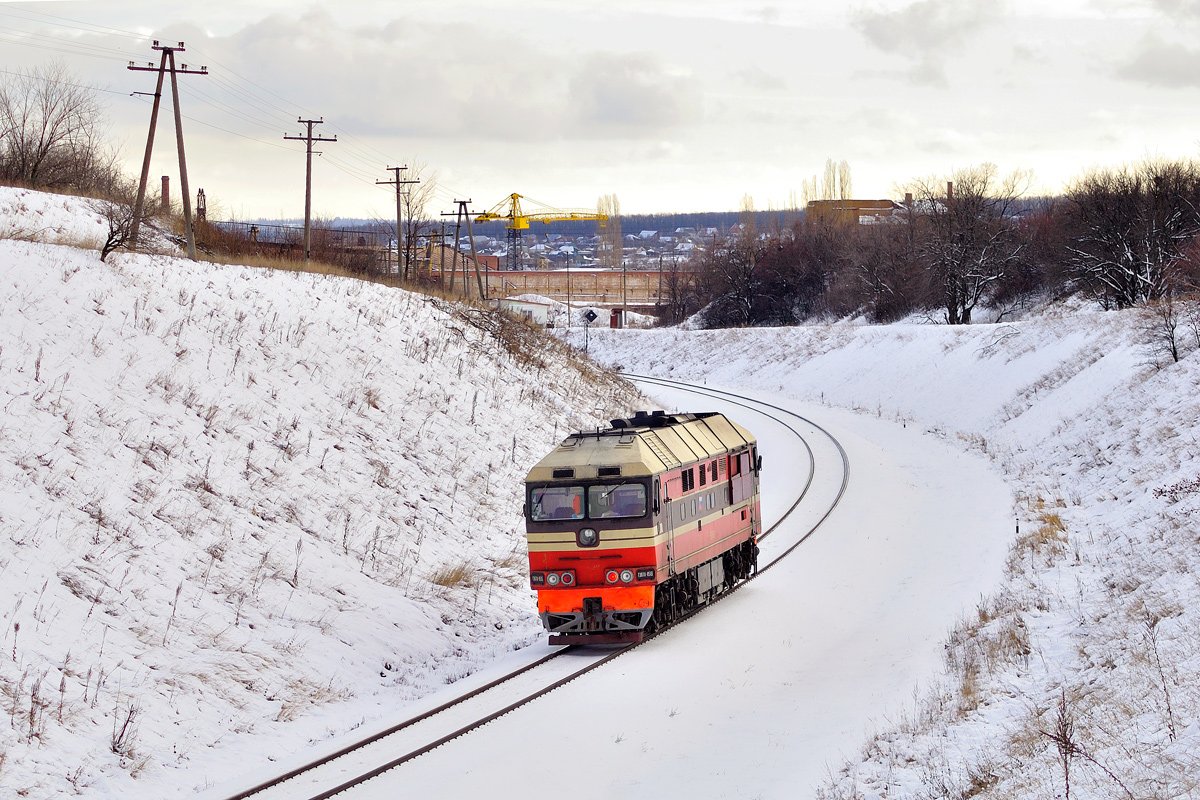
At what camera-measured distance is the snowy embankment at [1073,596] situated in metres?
9.68

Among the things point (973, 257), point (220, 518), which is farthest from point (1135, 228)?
point (220, 518)

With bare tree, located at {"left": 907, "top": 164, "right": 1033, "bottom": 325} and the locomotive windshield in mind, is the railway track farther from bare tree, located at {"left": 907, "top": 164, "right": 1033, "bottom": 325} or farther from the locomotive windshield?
bare tree, located at {"left": 907, "top": 164, "right": 1033, "bottom": 325}

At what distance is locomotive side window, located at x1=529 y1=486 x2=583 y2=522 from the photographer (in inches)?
663

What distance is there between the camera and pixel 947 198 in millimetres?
74875

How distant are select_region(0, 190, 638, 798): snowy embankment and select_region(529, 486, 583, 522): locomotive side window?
2.58m

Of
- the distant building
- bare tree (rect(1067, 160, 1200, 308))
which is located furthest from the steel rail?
the distant building

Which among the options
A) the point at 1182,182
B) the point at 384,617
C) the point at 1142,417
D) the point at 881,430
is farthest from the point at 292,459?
the point at 1182,182

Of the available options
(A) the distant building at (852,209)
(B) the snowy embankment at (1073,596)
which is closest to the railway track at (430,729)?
(B) the snowy embankment at (1073,596)

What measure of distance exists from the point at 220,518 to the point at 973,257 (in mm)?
62340

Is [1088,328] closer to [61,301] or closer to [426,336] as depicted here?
[426,336]

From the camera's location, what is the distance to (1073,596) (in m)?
17.3

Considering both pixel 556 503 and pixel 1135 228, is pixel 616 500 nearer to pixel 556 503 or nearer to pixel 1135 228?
pixel 556 503

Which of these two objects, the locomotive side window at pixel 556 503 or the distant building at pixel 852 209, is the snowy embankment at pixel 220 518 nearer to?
the locomotive side window at pixel 556 503

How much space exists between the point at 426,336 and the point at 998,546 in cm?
1684
